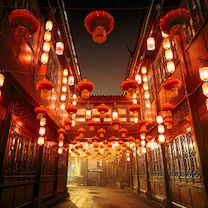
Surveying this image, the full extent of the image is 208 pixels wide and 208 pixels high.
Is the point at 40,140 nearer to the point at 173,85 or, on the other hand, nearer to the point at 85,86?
the point at 85,86

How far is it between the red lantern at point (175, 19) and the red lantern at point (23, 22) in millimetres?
3329

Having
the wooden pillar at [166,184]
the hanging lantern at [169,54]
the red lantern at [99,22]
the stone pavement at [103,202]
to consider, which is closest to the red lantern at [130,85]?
the hanging lantern at [169,54]

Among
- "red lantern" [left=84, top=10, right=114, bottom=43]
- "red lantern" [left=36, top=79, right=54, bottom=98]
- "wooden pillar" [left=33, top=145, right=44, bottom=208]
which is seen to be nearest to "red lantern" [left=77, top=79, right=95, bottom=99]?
"red lantern" [left=36, top=79, right=54, bottom=98]

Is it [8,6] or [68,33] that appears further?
[68,33]

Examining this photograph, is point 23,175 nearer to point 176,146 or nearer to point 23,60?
point 23,60

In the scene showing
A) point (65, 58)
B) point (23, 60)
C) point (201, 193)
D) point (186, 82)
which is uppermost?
point (65, 58)

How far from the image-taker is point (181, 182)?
25.9 ft

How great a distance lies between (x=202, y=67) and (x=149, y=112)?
7893 millimetres

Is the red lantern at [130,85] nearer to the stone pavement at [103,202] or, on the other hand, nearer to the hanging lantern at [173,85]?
the hanging lantern at [173,85]

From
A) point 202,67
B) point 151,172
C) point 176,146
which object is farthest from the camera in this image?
point 151,172

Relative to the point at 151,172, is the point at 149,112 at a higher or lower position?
higher

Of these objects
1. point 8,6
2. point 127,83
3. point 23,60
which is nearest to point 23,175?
point 23,60

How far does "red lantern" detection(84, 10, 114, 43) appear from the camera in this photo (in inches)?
169

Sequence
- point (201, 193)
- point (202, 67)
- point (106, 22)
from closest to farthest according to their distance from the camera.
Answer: point (106, 22) → point (202, 67) → point (201, 193)
